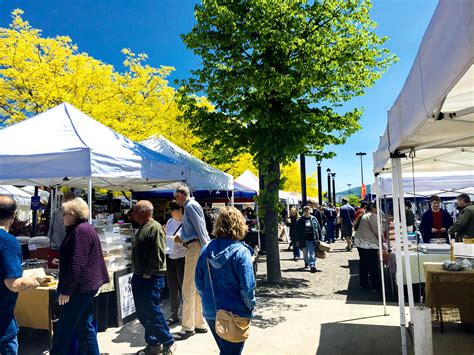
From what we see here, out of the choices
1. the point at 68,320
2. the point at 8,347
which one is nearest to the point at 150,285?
the point at 68,320

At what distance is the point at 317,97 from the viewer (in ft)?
25.2

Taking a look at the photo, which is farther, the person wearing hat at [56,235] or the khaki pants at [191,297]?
the person wearing hat at [56,235]

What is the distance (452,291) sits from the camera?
15.0 ft

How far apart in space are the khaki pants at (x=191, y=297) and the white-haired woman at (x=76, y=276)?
145 centimetres

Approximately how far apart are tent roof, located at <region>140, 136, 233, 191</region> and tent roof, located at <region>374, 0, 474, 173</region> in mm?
4133

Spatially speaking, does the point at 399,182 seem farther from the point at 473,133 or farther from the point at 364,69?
the point at 364,69

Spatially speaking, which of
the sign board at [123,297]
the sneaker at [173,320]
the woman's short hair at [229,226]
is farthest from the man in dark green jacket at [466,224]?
the sign board at [123,297]

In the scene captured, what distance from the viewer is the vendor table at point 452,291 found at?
14.8ft

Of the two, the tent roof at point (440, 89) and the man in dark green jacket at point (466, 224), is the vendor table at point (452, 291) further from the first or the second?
the man in dark green jacket at point (466, 224)

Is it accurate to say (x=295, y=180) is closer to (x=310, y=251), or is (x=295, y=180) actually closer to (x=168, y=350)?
(x=310, y=251)

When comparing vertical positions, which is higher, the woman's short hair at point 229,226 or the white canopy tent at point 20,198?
the white canopy tent at point 20,198

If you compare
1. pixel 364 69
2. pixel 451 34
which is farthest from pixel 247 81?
pixel 451 34

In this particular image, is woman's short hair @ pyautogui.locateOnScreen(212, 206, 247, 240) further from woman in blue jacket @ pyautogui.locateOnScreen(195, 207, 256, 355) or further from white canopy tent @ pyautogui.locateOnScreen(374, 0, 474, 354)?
white canopy tent @ pyautogui.locateOnScreen(374, 0, 474, 354)

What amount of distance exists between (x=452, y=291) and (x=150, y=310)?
3598mm
